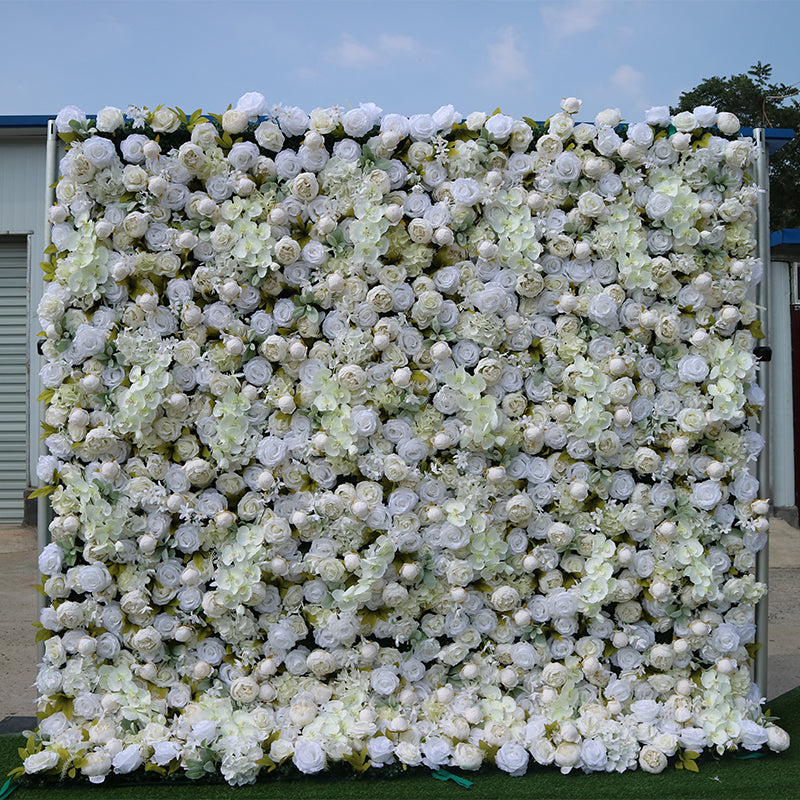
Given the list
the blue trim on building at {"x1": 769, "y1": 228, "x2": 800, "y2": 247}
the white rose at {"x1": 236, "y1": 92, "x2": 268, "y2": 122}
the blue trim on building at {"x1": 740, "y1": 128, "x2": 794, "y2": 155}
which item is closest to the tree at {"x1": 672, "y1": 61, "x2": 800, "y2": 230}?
the blue trim on building at {"x1": 769, "y1": 228, "x2": 800, "y2": 247}

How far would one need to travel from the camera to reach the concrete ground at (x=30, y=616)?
3.46 metres

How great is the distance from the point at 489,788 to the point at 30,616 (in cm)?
390

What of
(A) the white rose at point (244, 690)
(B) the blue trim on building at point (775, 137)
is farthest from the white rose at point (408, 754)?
(B) the blue trim on building at point (775, 137)

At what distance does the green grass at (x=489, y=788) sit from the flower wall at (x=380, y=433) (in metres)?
0.08

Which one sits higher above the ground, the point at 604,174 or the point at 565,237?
the point at 604,174

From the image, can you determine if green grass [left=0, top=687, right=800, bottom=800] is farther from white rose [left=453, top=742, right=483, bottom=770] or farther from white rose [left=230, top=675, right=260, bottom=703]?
white rose [left=230, top=675, right=260, bottom=703]

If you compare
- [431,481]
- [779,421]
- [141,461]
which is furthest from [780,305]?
[141,461]

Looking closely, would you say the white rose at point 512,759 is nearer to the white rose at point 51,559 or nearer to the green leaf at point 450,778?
the green leaf at point 450,778

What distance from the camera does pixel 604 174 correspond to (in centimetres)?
258

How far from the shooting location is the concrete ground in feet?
11.3

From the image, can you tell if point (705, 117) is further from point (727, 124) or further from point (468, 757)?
point (468, 757)

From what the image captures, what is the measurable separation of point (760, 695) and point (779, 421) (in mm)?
5374

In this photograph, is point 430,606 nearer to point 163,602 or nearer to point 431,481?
point 431,481

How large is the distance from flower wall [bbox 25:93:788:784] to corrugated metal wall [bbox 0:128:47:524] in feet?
13.2
